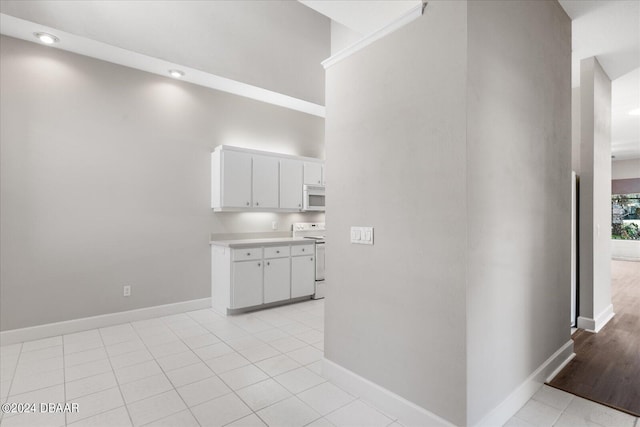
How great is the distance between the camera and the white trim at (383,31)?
6.23 ft

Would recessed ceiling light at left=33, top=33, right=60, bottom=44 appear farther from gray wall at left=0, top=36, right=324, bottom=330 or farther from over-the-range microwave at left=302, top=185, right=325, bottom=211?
over-the-range microwave at left=302, top=185, right=325, bottom=211

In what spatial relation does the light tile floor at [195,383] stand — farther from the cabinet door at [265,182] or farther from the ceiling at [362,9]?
the ceiling at [362,9]

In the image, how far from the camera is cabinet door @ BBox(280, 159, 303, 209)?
16.4 ft

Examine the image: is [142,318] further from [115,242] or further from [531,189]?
[531,189]

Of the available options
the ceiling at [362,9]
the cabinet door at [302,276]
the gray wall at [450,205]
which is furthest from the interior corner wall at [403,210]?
the cabinet door at [302,276]

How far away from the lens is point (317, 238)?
5324 mm

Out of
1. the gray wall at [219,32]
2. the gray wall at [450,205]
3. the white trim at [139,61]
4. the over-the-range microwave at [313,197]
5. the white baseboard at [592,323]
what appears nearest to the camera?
the gray wall at [450,205]

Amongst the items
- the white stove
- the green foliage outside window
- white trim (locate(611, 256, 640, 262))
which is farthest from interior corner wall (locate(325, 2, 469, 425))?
the green foliage outside window

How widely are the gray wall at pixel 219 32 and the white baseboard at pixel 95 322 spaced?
9.64ft

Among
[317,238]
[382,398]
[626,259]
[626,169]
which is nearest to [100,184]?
[317,238]

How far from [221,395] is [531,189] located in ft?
8.54

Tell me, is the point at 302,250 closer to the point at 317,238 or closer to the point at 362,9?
the point at 317,238

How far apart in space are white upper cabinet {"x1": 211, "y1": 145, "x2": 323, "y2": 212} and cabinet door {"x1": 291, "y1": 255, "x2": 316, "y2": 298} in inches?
33.4

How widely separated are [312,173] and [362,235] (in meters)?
3.24
